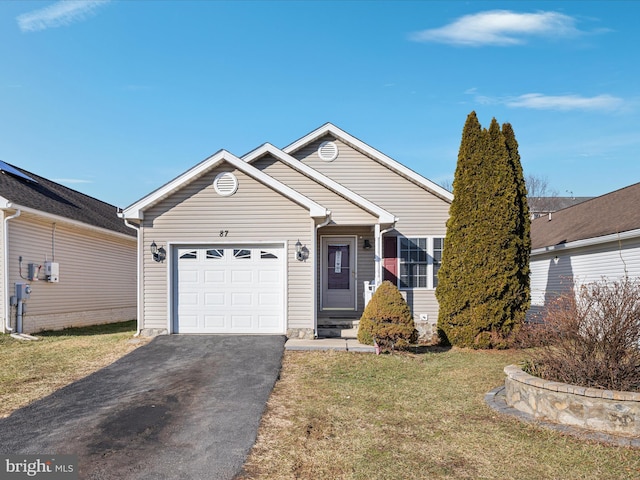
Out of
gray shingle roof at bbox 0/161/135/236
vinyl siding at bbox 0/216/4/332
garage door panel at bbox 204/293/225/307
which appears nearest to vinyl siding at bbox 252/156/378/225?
garage door panel at bbox 204/293/225/307

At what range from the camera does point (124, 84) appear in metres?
13.4

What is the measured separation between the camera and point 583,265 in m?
13.1

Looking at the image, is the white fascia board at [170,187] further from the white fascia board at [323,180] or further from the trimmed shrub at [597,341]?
the trimmed shrub at [597,341]

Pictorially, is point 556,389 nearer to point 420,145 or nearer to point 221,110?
point 221,110

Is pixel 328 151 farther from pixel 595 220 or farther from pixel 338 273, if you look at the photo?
pixel 595 220

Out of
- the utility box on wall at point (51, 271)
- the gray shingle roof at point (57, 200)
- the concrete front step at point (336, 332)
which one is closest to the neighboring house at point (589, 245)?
the concrete front step at point (336, 332)

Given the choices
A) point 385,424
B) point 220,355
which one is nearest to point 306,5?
point 220,355

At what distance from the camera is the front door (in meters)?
13.6

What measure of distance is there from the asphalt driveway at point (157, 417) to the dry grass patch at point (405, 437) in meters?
0.38

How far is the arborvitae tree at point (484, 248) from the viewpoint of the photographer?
417 inches

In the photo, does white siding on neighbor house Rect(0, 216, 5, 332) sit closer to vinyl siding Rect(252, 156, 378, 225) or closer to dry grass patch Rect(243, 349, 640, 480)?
vinyl siding Rect(252, 156, 378, 225)

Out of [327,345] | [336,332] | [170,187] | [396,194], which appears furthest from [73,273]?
[396,194]

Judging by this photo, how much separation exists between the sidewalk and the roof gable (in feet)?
9.40

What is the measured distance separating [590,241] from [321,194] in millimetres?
7074
